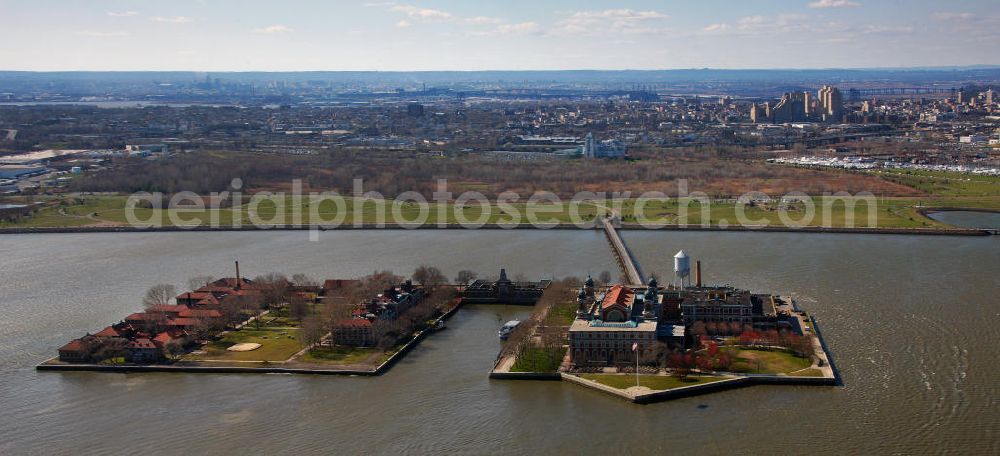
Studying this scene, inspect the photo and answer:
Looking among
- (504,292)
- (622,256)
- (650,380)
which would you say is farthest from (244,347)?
(622,256)

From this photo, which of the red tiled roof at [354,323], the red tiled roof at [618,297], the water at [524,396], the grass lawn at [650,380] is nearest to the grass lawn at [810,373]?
the water at [524,396]

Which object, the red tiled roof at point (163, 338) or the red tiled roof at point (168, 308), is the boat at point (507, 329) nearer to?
the red tiled roof at point (163, 338)

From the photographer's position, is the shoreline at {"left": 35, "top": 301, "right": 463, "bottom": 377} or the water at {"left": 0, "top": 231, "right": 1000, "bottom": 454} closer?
the water at {"left": 0, "top": 231, "right": 1000, "bottom": 454}

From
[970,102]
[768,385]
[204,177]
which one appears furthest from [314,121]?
[768,385]

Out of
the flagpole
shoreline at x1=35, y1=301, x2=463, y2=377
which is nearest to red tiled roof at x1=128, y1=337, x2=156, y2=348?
shoreline at x1=35, y1=301, x2=463, y2=377

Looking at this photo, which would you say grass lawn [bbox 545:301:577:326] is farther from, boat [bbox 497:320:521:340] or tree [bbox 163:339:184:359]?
tree [bbox 163:339:184:359]

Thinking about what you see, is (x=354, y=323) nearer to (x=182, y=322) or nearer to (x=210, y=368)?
(x=210, y=368)
